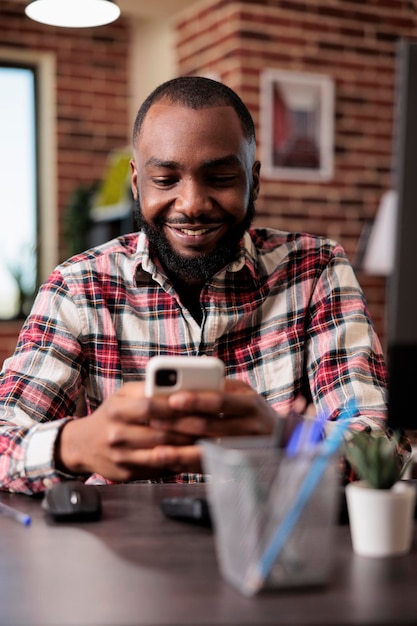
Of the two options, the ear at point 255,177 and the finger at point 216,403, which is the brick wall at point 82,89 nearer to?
the ear at point 255,177

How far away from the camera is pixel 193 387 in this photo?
103cm

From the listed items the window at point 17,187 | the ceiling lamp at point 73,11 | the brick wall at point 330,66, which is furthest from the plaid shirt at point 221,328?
the window at point 17,187

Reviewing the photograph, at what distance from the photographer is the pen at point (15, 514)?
1.05m

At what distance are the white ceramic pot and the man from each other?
1.87ft

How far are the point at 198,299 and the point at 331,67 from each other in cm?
320

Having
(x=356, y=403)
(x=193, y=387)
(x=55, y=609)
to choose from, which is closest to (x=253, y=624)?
(x=55, y=609)

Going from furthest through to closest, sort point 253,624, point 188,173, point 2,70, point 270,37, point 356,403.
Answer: point 2,70, point 270,37, point 188,173, point 356,403, point 253,624

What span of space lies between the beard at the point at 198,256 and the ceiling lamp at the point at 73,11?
1317 millimetres

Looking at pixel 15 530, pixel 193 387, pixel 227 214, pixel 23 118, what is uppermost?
pixel 23 118

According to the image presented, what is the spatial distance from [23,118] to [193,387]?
15.7ft

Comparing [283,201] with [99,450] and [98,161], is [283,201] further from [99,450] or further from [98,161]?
[99,450]

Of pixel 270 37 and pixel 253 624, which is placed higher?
pixel 270 37

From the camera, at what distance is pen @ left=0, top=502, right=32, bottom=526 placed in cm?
105

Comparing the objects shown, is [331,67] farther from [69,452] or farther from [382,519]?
[382,519]
